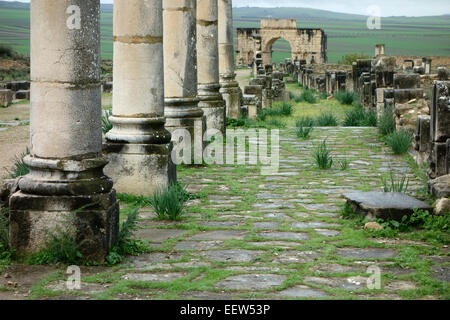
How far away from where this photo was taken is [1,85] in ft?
95.1

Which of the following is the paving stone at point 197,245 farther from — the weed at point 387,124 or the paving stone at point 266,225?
the weed at point 387,124

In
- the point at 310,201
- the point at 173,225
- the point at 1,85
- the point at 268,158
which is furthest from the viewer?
the point at 1,85

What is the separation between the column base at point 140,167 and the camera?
7.64 metres

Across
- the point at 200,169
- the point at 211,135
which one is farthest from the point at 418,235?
the point at 211,135

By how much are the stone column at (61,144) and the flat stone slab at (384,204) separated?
8.21ft

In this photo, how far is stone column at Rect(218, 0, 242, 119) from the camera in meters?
16.3

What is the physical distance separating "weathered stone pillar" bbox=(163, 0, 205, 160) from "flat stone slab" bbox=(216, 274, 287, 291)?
16.7ft

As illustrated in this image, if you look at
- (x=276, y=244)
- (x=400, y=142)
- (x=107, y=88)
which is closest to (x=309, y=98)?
(x=107, y=88)

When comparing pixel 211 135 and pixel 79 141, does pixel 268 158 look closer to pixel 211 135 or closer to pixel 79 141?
pixel 211 135

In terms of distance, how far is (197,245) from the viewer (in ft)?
19.0

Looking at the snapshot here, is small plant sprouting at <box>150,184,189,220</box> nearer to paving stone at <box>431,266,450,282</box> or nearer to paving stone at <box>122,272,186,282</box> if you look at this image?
paving stone at <box>122,272,186,282</box>
